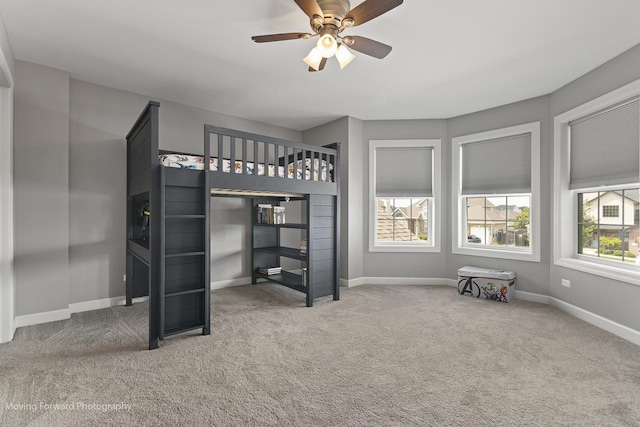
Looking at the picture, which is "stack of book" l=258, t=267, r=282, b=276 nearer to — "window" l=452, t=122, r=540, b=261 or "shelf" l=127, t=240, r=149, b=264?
"shelf" l=127, t=240, r=149, b=264

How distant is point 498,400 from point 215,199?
3812mm

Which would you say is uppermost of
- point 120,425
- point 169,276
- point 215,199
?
point 215,199

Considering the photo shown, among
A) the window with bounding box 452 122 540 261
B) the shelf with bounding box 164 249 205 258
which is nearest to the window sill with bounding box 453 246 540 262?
the window with bounding box 452 122 540 261

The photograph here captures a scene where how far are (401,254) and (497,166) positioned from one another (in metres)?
1.79

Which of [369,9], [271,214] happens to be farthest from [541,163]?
[271,214]

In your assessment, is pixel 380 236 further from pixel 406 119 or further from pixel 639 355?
pixel 639 355

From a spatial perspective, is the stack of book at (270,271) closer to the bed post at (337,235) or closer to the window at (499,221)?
the bed post at (337,235)

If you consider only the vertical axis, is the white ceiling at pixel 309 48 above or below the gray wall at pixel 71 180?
above

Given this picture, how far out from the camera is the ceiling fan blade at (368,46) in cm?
213

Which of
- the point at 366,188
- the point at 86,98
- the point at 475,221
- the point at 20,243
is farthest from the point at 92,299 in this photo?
the point at 475,221

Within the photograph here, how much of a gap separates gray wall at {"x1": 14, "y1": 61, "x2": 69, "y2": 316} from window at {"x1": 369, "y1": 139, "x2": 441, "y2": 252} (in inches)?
147

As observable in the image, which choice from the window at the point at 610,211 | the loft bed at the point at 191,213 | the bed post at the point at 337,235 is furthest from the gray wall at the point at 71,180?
the window at the point at 610,211

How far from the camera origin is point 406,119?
4.64m

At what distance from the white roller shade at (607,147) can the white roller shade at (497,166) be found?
53 centimetres
